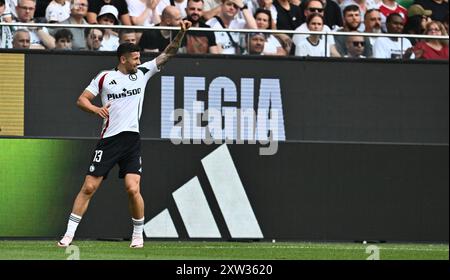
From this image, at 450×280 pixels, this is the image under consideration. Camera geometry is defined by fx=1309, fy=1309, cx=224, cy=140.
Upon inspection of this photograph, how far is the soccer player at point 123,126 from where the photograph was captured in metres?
15.0

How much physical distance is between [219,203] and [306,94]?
6.39ft

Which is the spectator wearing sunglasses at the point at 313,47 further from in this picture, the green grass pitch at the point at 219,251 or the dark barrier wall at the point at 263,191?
the green grass pitch at the point at 219,251

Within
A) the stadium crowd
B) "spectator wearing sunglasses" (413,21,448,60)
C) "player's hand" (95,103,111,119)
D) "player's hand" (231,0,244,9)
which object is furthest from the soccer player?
"spectator wearing sunglasses" (413,21,448,60)

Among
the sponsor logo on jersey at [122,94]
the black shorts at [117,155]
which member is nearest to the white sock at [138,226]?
the black shorts at [117,155]

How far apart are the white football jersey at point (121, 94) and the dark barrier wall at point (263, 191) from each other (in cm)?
235

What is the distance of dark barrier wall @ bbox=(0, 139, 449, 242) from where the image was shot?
17.5 m

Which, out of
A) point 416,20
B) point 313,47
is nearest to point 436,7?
point 416,20

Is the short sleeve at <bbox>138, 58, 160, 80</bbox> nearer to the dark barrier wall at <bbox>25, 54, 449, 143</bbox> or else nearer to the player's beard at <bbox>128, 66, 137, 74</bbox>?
the player's beard at <bbox>128, 66, 137, 74</bbox>

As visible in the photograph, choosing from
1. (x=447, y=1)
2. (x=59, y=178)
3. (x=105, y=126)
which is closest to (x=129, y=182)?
(x=105, y=126)

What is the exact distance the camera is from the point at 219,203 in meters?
17.9
